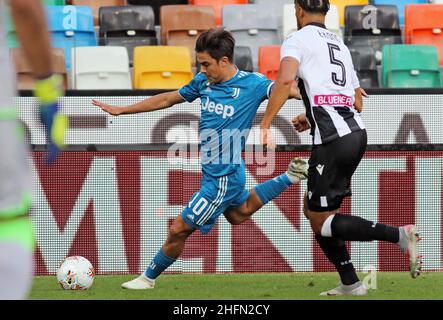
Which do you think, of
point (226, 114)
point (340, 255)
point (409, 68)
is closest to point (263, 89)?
point (226, 114)

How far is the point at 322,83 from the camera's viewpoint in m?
6.61

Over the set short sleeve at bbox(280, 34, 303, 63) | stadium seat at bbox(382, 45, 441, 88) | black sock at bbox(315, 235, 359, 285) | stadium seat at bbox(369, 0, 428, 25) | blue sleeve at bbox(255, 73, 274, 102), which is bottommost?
black sock at bbox(315, 235, 359, 285)

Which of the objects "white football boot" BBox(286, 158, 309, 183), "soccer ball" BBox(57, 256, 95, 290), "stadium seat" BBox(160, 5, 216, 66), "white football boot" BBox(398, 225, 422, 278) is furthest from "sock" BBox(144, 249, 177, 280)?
"stadium seat" BBox(160, 5, 216, 66)

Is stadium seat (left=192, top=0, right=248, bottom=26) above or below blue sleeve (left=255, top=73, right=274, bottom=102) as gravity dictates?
above

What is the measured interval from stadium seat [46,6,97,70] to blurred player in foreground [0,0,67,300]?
851 cm

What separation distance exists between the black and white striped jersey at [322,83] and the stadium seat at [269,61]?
4181mm

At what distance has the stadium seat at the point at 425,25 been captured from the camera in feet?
39.5

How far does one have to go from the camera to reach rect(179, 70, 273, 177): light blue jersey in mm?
7551

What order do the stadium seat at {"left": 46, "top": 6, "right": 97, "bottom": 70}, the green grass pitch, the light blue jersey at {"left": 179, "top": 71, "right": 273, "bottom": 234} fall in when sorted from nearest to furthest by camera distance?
the green grass pitch < the light blue jersey at {"left": 179, "top": 71, "right": 273, "bottom": 234} < the stadium seat at {"left": 46, "top": 6, "right": 97, "bottom": 70}

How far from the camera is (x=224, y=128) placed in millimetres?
7574

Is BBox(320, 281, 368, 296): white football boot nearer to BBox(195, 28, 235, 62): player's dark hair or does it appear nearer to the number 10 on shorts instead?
the number 10 on shorts

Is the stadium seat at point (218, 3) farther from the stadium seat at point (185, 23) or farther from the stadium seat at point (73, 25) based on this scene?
the stadium seat at point (73, 25)

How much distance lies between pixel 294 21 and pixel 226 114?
475 cm

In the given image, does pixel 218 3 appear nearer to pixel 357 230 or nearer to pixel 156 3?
pixel 156 3
